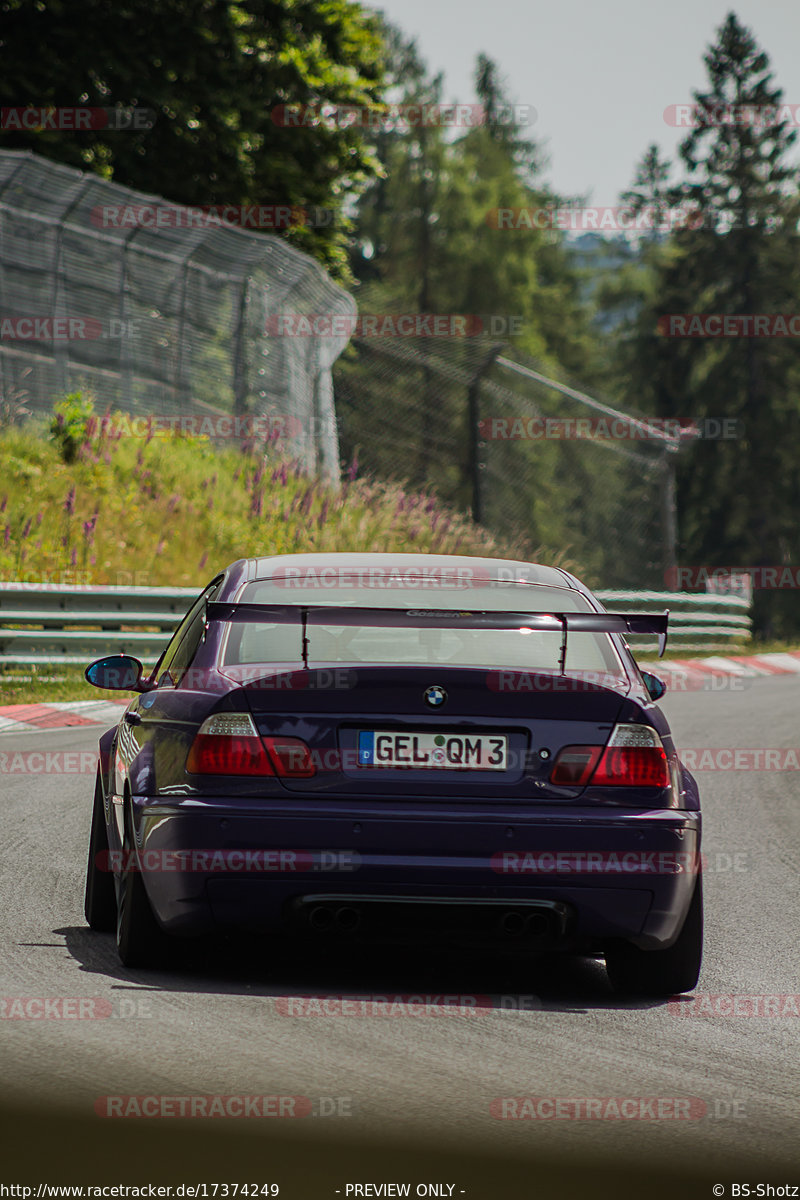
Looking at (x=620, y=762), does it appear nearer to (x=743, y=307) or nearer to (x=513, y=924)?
(x=513, y=924)

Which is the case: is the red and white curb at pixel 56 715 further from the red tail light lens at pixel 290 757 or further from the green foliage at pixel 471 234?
the green foliage at pixel 471 234

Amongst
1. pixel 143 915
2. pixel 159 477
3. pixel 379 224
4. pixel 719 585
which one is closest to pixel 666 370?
pixel 379 224

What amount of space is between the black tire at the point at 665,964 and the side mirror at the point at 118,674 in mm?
1921

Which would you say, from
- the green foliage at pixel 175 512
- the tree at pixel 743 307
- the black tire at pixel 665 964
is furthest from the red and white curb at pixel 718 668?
the tree at pixel 743 307

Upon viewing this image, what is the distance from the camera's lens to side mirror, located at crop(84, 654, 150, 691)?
20.2 ft

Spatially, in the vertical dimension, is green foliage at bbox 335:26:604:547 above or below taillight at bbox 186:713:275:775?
above

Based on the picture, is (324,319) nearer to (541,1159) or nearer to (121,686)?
(121,686)

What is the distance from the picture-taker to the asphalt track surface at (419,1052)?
372 centimetres

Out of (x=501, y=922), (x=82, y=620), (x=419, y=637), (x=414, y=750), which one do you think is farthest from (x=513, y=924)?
(x=82, y=620)

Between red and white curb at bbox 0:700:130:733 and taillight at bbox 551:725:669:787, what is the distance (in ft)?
27.2

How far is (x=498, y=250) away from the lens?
63.0 meters

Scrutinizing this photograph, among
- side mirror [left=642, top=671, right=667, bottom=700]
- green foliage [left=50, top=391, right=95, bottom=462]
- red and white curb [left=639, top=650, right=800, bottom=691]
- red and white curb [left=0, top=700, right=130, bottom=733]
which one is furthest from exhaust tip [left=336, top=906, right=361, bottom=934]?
green foliage [left=50, top=391, right=95, bottom=462]

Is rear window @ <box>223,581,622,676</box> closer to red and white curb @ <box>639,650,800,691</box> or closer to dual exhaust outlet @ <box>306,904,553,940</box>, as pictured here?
dual exhaust outlet @ <box>306,904,553,940</box>

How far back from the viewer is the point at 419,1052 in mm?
4520
